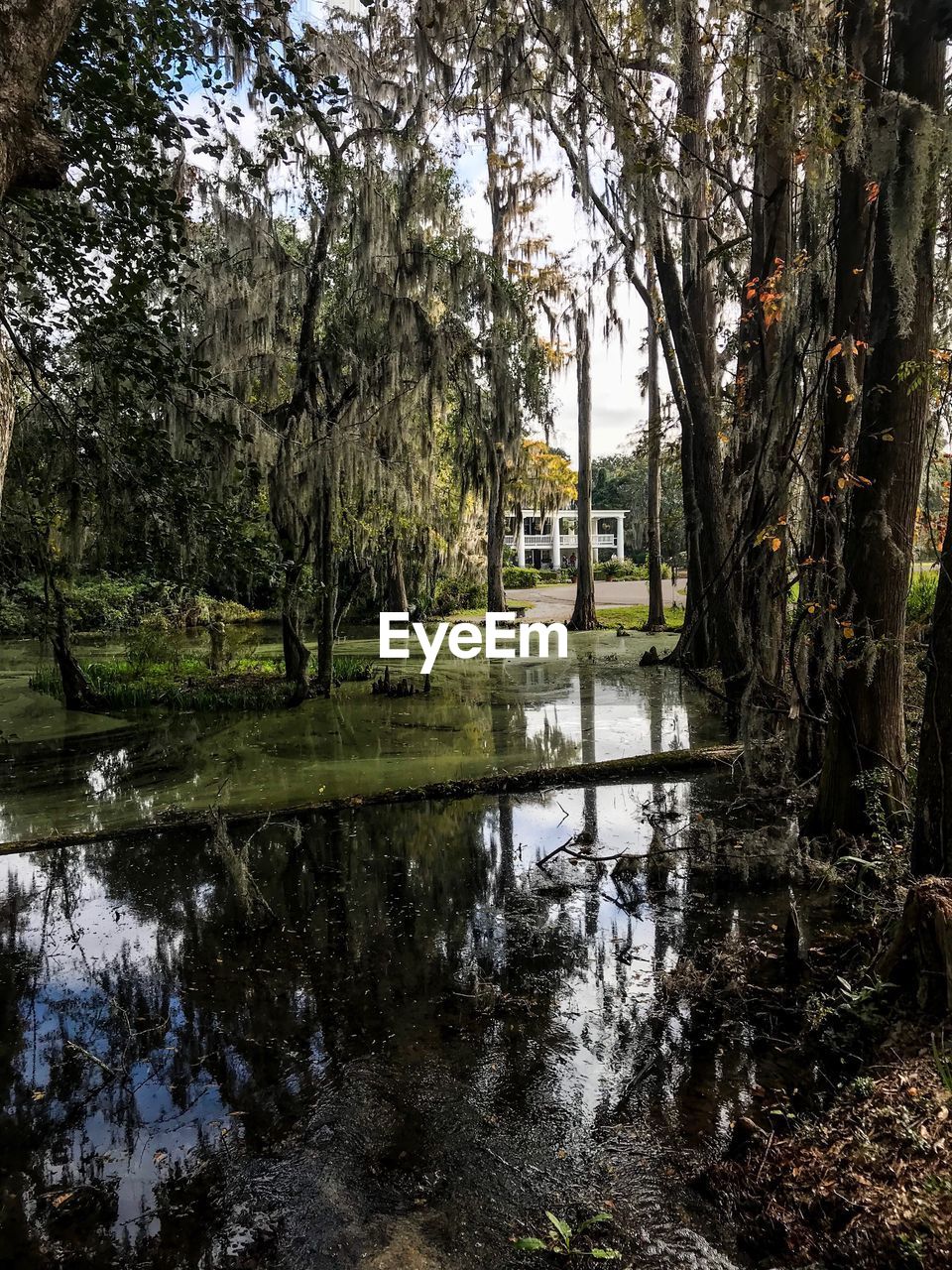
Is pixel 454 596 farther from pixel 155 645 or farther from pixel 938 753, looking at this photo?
pixel 938 753

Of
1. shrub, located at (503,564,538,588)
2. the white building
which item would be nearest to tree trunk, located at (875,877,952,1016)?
shrub, located at (503,564,538,588)

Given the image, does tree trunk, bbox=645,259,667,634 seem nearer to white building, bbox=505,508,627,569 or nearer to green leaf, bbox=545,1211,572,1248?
green leaf, bbox=545,1211,572,1248

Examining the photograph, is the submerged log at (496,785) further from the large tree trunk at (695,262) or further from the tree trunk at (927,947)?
the tree trunk at (927,947)

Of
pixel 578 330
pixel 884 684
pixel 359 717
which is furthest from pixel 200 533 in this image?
pixel 578 330

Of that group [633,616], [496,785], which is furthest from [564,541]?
[496,785]

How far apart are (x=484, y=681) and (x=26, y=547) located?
7.43 metres

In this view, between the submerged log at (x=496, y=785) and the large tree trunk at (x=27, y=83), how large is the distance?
4.58 metres

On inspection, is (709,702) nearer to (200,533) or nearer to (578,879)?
(578,879)

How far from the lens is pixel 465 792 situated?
6492 millimetres

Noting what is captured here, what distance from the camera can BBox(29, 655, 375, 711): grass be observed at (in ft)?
36.8

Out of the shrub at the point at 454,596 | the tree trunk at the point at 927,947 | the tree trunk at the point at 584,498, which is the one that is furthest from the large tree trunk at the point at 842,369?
the shrub at the point at 454,596

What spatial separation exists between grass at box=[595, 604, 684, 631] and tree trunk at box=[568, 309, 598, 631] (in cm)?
98

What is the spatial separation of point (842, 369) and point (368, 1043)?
424 centimetres

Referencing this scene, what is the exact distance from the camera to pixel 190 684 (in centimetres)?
1230
